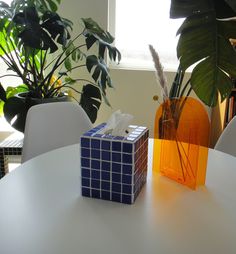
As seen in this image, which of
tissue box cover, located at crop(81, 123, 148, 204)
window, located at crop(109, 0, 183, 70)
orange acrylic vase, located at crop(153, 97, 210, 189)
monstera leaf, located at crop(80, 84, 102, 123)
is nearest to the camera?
tissue box cover, located at crop(81, 123, 148, 204)

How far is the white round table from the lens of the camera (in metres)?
0.68

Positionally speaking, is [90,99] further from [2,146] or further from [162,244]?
[162,244]

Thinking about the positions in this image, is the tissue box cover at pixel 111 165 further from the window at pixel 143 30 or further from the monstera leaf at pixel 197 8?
the window at pixel 143 30

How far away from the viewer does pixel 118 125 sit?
88 cm

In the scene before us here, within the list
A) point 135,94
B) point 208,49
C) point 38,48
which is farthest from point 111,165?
point 135,94

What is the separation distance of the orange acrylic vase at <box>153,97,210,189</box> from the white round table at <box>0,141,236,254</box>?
0.13 feet

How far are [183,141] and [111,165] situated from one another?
305 millimetres

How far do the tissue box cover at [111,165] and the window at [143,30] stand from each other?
2.26 metres

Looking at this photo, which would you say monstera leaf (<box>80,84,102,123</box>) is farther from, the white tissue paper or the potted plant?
the white tissue paper

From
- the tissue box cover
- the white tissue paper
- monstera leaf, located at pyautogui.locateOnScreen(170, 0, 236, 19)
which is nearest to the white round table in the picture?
the tissue box cover

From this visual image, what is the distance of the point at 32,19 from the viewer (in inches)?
68.8

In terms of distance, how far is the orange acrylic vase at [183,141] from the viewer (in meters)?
0.98

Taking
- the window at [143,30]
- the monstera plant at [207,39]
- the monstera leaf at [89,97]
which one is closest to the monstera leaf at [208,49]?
the monstera plant at [207,39]

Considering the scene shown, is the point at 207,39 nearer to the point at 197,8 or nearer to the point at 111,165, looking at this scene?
the point at 197,8
